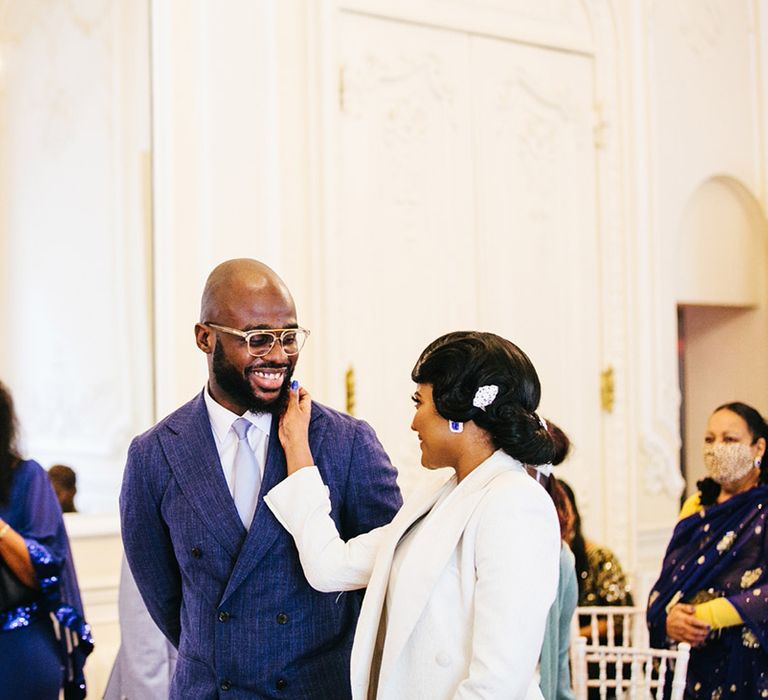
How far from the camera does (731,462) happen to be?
156 inches

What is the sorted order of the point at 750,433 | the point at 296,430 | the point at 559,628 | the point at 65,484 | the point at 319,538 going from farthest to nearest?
1. the point at 65,484
2. the point at 750,433
3. the point at 559,628
4. the point at 296,430
5. the point at 319,538

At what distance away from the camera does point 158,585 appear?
2521mm

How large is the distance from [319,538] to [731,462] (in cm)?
223

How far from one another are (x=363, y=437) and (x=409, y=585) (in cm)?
52

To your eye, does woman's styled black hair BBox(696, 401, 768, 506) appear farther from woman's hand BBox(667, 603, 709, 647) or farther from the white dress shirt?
the white dress shirt

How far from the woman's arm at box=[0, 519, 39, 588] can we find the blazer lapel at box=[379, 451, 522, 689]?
1.54 meters

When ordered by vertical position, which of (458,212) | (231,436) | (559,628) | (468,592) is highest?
(458,212)

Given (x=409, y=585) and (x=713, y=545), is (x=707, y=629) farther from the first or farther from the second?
(x=409, y=585)

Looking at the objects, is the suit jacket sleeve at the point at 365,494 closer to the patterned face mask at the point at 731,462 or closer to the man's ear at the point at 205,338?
the man's ear at the point at 205,338

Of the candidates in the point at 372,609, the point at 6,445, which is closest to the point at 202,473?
the point at 372,609

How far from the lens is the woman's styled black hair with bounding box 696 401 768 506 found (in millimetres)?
4011

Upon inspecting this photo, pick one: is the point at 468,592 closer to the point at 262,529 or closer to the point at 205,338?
the point at 262,529

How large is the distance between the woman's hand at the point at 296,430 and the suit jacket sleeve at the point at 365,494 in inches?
4.8

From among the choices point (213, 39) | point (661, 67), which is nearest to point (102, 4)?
point (213, 39)
